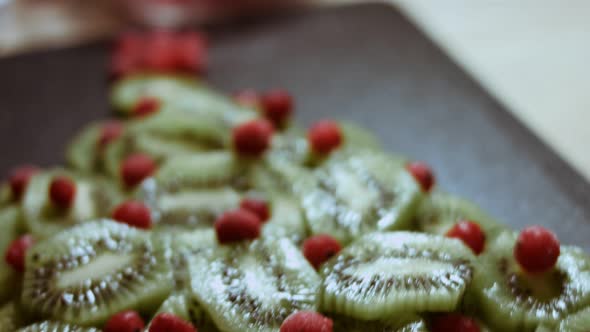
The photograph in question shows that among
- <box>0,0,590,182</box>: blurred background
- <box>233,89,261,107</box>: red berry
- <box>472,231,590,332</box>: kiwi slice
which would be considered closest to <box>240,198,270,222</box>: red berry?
<box>472,231,590,332</box>: kiwi slice

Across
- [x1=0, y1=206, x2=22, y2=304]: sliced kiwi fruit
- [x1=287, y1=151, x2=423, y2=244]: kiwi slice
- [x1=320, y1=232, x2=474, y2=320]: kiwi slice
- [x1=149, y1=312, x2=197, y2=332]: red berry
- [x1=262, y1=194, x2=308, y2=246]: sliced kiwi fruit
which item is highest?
[x1=320, y1=232, x2=474, y2=320]: kiwi slice

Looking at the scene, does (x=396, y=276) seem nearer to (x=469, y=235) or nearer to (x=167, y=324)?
(x=469, y=235)

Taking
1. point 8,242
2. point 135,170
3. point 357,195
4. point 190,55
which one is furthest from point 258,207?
point 190,55

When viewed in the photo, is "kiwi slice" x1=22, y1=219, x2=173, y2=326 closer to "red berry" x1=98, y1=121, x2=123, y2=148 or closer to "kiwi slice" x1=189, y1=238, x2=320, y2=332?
"kiwi slice" x1=189, y1=238, x2=320, y2=332

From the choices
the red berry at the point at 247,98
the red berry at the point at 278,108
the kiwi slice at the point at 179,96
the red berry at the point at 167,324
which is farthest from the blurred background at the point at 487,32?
the red berry at the point at 167,324

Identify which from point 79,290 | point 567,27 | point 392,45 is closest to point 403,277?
point 79,290
